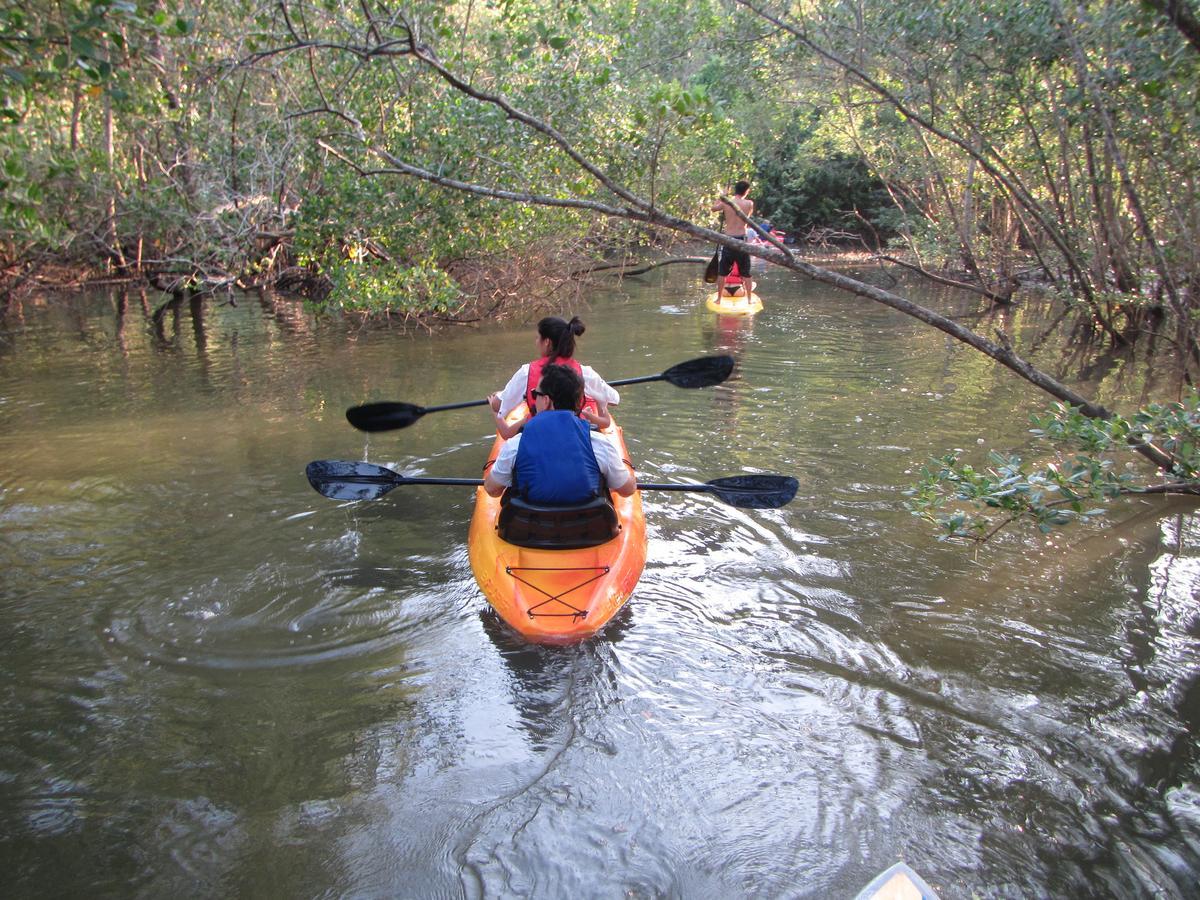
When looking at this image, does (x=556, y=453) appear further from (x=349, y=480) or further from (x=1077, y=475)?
(x=1077, y=475)

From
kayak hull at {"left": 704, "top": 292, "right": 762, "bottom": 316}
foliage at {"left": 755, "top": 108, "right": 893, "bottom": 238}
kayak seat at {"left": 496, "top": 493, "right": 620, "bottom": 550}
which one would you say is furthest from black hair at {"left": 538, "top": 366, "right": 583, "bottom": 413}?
foliage at {"left": 755, "top": 108, "right": 893, "bottom": 238}

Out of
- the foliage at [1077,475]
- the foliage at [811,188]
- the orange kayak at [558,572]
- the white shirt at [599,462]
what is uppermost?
the foliage at [811,188]

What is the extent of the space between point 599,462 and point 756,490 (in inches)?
41.4

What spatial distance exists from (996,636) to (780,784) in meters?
1.48

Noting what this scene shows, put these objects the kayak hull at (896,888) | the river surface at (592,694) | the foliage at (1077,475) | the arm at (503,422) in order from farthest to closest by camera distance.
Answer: the arm at (503,422), the foliage at (1077,475), the river surface at (592,694), the kayak hull at (896,888)

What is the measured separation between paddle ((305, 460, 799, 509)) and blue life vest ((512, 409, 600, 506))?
2.74 feet

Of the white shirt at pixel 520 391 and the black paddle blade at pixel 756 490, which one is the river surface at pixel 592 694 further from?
the white shirt at pixel 520 391

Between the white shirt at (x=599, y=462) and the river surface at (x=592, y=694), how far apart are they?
62 cm

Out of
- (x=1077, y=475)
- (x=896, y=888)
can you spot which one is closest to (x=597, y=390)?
(x=1077, y=475)

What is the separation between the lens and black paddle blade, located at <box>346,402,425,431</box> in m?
5.47

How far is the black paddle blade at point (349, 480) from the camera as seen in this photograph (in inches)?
181

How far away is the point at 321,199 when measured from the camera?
7.58 meters

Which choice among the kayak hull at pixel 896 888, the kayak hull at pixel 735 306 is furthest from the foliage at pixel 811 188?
the kayak hull at pixel 896 888

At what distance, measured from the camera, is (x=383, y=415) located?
218 inches
